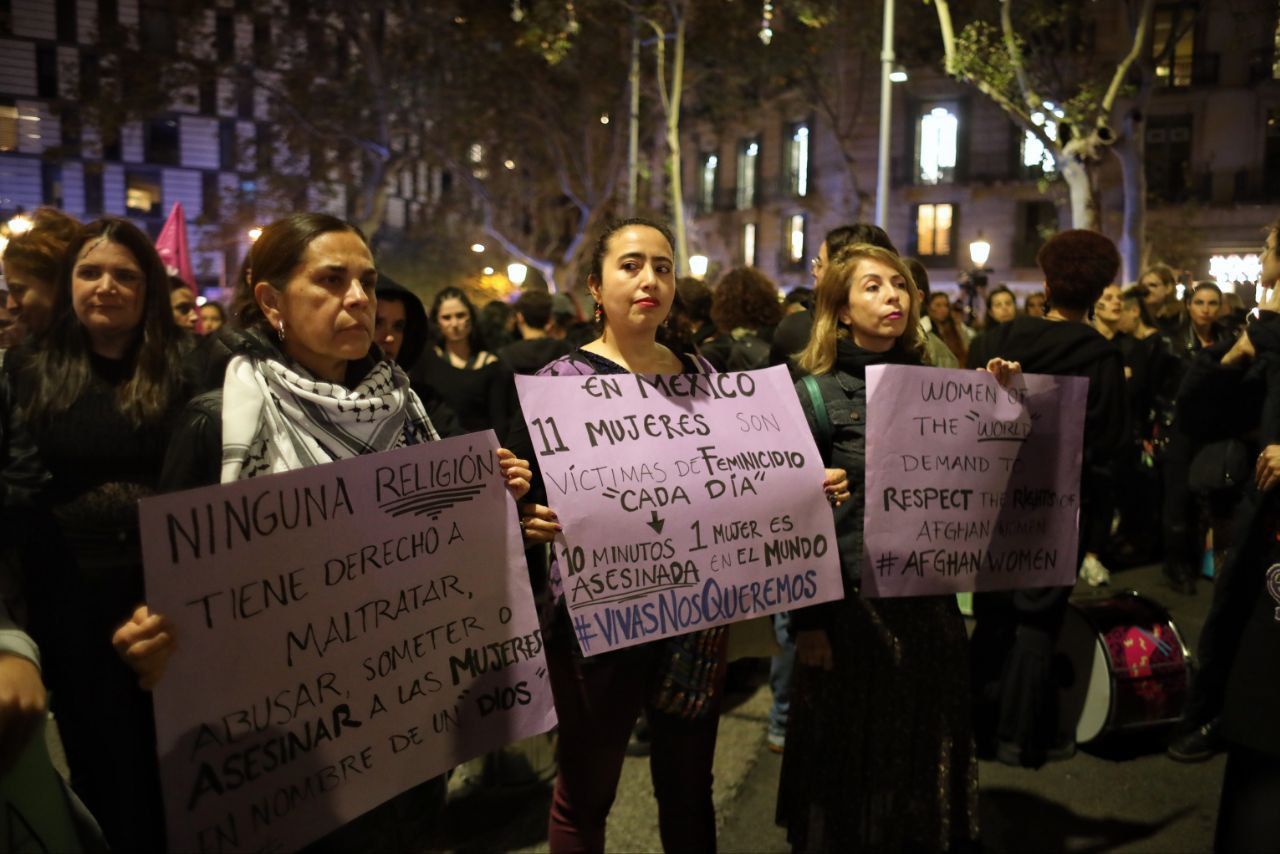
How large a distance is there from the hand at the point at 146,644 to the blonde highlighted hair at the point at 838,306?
202cm

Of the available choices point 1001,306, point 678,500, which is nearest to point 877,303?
point 678,500

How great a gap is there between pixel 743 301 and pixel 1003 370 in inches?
116

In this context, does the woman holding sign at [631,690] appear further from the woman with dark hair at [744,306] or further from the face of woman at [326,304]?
the woman with dark hair at [744,306]

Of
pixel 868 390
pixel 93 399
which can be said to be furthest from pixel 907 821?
pixel 93 399

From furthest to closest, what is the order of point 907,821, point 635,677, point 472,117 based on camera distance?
point 472,117 < point 907,821 < point 635,677

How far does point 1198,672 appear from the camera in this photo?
2941 millimetres

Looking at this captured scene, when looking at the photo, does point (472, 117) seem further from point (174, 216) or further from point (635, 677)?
point (635, 677)

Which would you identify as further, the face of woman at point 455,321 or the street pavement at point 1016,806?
the face of woman at point 455,321

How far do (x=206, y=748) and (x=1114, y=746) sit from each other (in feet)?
12.6

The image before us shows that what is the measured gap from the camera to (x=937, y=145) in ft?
114

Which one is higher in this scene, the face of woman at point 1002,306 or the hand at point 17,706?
the face of woman at point 1002,306

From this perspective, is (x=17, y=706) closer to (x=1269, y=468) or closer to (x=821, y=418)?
(x=821, y=418)

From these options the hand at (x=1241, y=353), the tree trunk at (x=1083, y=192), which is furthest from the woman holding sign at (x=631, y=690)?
the tree trunk at (x=1083, y=192)

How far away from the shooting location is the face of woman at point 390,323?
338cm
